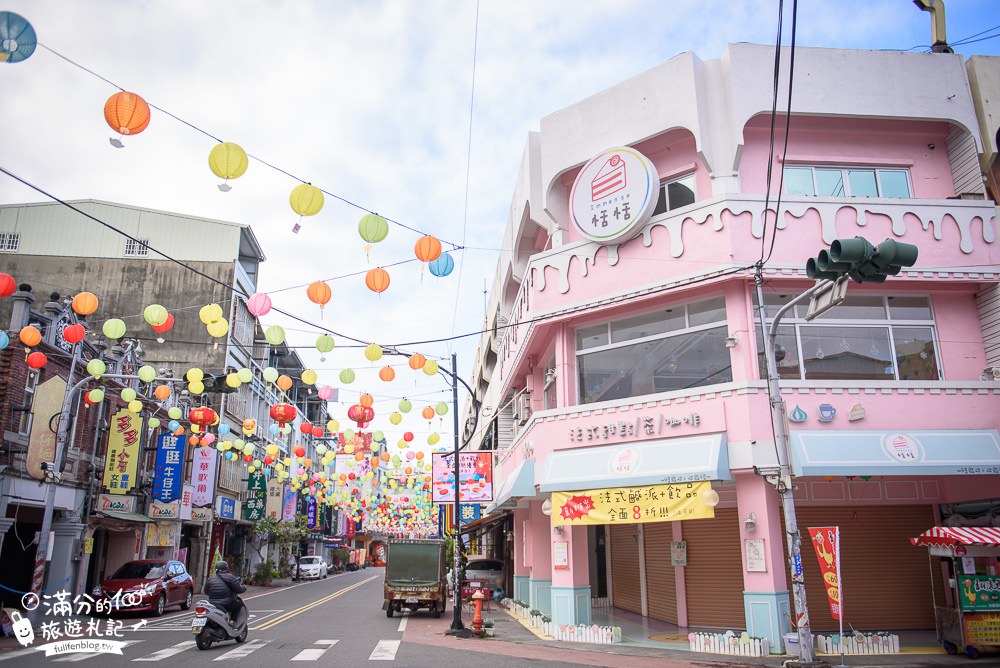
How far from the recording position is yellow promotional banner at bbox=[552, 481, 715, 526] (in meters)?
14.9

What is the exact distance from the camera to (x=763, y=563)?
47.2 ft

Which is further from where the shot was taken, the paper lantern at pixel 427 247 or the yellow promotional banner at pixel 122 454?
the yellow promotional banner at pixel 122 454

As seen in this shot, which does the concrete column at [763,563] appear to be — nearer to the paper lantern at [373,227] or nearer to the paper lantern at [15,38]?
the paper lantern at [373,227]

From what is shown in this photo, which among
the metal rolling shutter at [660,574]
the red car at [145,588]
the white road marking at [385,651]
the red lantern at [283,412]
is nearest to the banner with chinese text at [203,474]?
the red car at [145,588]

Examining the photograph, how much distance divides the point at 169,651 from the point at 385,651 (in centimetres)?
409

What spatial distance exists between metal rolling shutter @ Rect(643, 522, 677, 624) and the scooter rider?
417 inches

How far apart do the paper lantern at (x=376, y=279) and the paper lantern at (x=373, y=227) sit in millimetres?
1826

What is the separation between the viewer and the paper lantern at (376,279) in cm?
1480

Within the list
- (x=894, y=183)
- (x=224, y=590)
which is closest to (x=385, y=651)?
(x=224, y=590)

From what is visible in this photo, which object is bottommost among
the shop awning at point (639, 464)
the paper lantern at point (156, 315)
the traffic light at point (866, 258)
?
the shop awning at point (639, 464)

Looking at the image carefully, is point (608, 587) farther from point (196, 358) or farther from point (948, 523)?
point (196, 358)

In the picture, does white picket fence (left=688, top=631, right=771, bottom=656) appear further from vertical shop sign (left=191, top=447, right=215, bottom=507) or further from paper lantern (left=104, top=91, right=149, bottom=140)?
vertical shop sign (left=191, top=447, right=215, bottom=507)

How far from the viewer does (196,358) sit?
37.9 metres

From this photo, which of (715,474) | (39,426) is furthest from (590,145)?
(39,426)
